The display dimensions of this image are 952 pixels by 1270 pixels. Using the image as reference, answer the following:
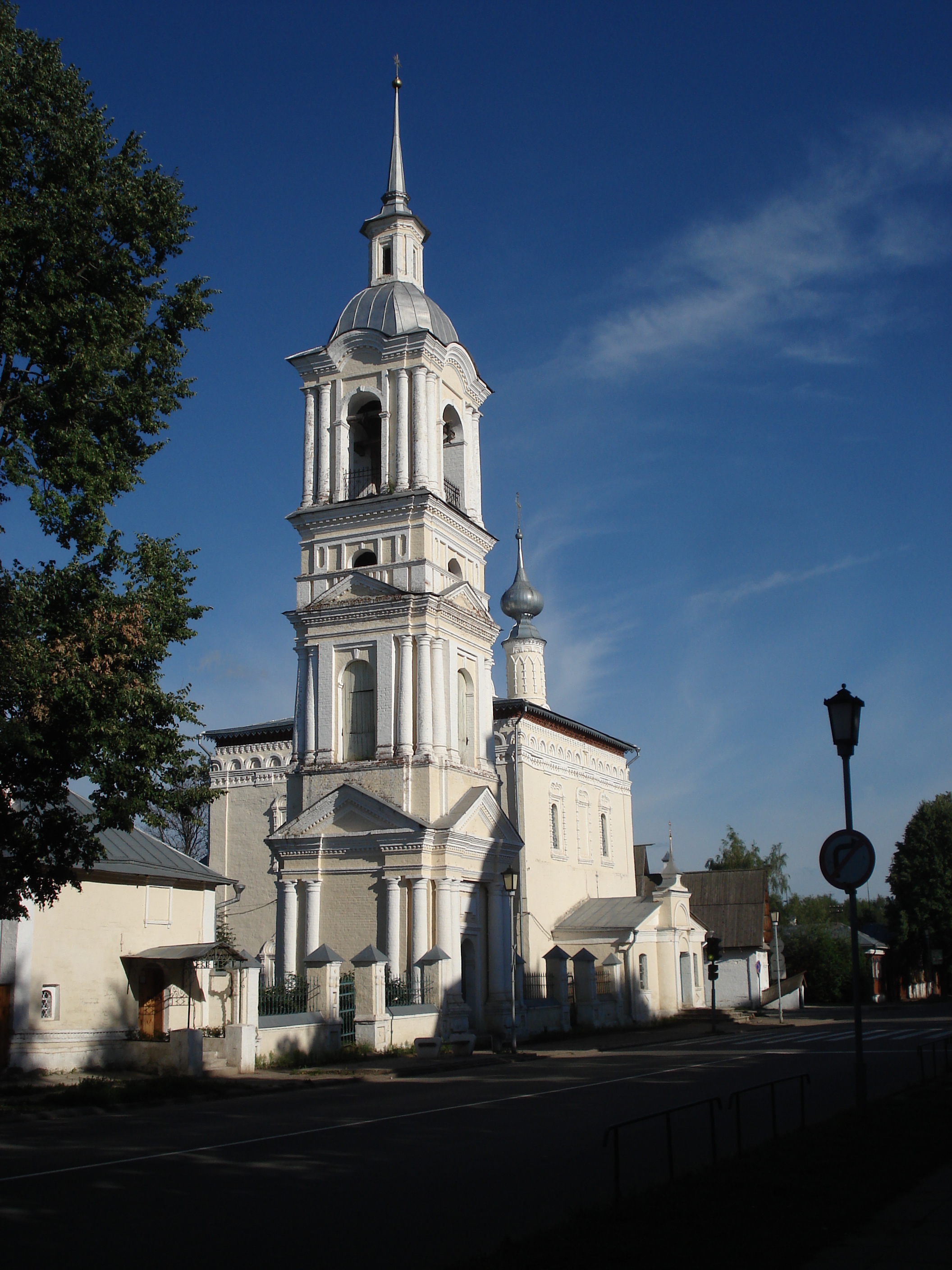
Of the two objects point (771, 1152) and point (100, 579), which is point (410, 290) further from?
point (771, 1152)

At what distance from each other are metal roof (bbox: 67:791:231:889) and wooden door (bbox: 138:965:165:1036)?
1.80 metres

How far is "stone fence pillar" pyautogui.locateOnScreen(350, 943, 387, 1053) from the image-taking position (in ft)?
81.1

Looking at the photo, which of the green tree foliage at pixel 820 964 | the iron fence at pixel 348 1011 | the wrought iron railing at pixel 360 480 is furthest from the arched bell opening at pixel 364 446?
the green tree foliage at pixel 820 964

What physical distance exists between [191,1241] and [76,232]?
525 inches

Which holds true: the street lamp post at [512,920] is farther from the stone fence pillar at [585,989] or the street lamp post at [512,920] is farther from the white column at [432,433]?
the white column at [432,433]

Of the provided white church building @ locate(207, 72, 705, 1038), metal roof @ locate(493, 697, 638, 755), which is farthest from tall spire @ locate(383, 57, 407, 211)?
metal roof @ locate(493, 697, 638, 755)

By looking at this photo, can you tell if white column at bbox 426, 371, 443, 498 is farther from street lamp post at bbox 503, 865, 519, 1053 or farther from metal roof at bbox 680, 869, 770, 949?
metal roof at bbox 680, 869, 770, 949

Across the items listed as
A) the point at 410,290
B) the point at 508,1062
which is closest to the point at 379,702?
the point at 508,1062


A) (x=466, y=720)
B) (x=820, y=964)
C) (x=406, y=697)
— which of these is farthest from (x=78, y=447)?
(x=820, y=964)

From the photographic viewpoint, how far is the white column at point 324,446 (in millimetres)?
33750

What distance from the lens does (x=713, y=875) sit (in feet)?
186

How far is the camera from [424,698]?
3120 centimetres

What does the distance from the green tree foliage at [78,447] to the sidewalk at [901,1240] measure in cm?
1070

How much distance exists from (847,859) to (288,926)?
71.6 ft
